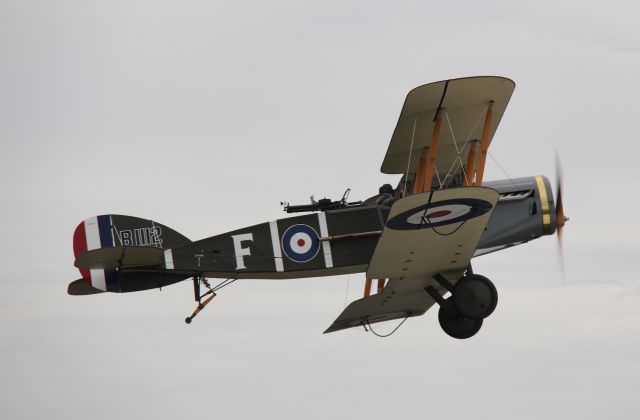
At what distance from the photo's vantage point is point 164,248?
12.9 m

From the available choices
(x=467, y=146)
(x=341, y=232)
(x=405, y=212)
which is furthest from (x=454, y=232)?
(x=467, y=146)

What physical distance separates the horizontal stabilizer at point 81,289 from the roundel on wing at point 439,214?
4.20 meters

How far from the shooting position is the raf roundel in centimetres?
1247

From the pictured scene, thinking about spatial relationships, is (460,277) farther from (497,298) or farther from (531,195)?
(531,195)

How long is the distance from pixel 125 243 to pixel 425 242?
3922mm

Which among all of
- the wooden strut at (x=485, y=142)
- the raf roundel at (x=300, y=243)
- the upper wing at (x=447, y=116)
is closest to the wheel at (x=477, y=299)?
the wooden strut at (x=485, y=142)

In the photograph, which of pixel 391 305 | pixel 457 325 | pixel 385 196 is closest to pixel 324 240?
pixel 385 196

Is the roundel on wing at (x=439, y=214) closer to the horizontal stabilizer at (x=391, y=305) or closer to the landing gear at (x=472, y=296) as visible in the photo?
the landing gear at (x=472, y=296)

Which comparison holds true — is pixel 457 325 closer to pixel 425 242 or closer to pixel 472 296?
pixel 472 296

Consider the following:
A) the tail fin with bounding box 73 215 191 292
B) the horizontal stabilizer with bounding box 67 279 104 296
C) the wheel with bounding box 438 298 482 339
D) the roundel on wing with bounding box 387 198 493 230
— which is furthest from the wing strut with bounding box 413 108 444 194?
the horizontal stabilizer with bounding box 67 279 104 296

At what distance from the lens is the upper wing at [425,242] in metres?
10.5

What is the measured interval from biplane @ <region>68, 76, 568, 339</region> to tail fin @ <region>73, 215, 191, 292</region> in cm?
1

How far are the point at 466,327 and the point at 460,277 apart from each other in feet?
2.45

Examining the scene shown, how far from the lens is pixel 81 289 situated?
12.8m
